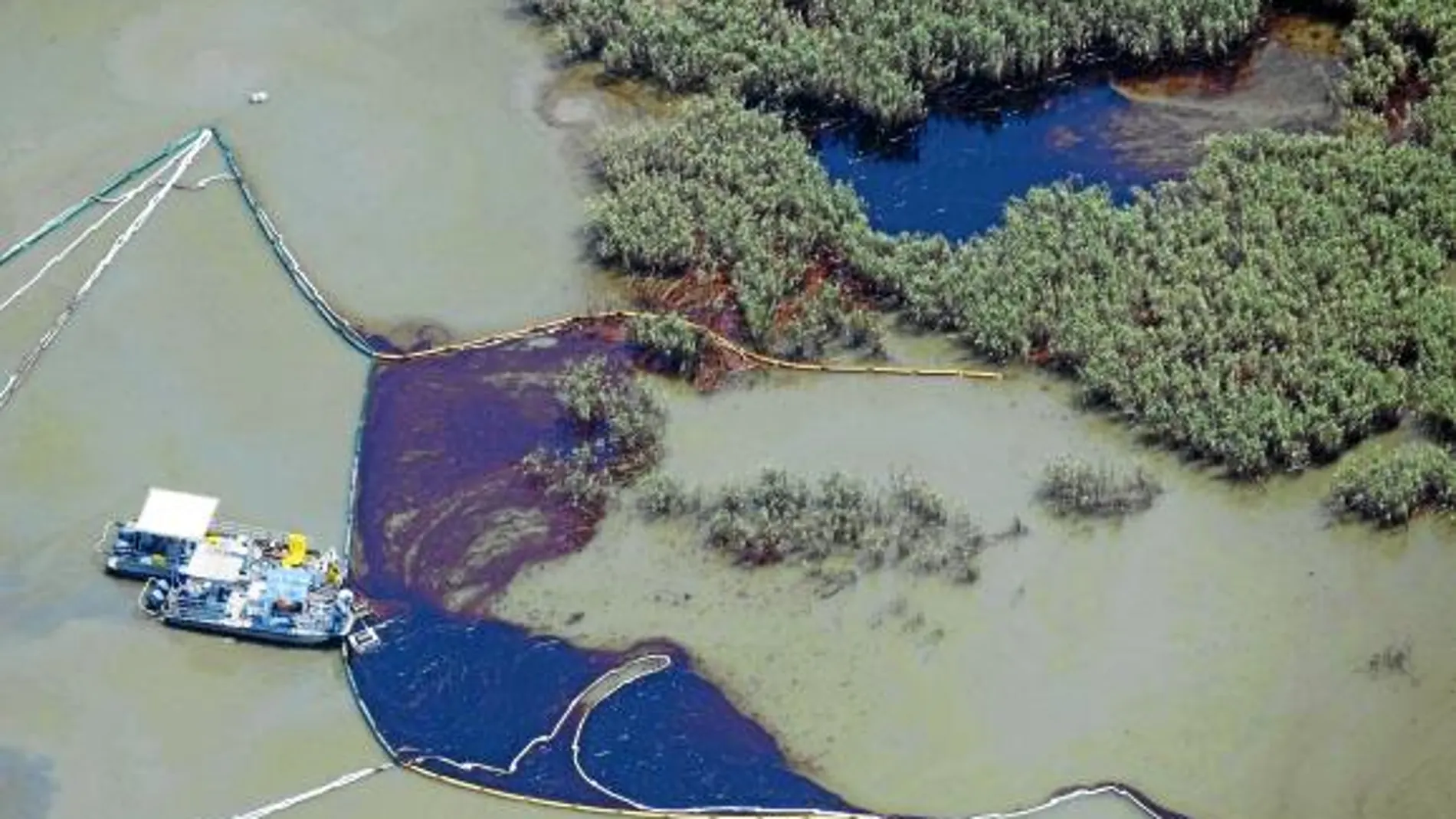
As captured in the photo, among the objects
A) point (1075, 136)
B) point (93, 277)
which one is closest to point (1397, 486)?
point (1075, 136)

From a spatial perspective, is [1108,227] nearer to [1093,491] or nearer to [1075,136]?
[1075,136]

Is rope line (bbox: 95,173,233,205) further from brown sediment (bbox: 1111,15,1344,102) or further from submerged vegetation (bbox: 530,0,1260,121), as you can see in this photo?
brown sediment (bbox: 1111,15,1344,102)

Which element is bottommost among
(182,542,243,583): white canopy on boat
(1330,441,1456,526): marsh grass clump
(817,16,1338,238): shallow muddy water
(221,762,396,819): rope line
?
(221,762,396,819): rope line

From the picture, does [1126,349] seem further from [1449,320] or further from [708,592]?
[708,592]

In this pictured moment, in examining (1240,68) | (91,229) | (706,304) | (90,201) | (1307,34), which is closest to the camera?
(706,304)

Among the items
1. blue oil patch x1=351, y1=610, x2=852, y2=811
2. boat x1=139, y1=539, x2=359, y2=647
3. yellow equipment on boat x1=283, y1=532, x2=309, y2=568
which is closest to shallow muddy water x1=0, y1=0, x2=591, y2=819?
boat x1=139, y1=539, x2=359, y2=647

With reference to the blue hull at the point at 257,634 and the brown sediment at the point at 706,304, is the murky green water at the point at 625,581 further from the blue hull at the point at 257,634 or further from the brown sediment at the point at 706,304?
the brown sediment at the point at 706,304

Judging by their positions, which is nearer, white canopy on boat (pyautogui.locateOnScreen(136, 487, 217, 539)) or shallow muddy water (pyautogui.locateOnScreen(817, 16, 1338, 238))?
white canopy on boat (pyautogui.locateOnScreen(136, 487, 217, 539))
